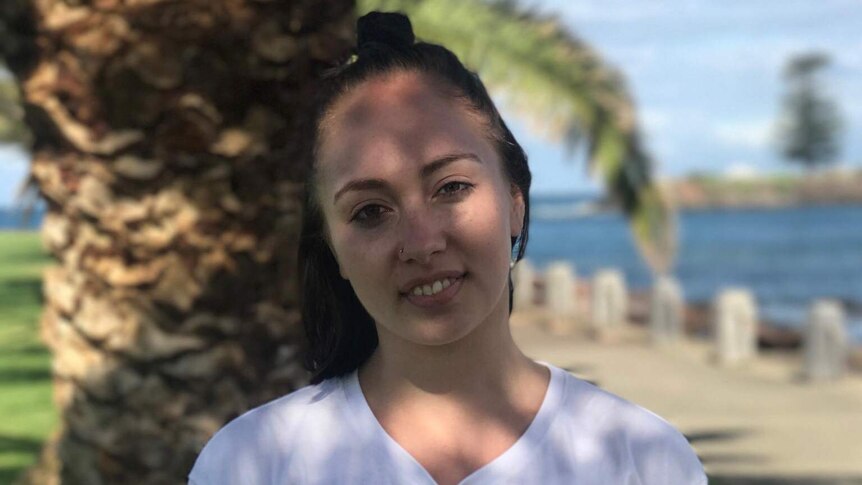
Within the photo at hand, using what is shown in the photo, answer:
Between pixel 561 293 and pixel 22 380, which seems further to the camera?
pixel 561 293

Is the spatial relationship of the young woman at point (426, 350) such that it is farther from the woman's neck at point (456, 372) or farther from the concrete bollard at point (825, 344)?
the concrete bollard at point (825, 344)

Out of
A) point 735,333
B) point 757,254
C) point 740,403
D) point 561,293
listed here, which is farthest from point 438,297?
point 757,254

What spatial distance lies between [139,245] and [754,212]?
182 m

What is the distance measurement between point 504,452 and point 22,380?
9892 mm

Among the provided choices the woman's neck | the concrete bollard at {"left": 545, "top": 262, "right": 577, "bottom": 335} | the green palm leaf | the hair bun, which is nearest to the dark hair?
the hair bun

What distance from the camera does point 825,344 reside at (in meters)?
12.4

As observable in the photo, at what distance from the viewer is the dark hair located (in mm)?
1910

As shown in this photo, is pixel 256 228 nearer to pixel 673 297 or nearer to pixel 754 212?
pixel 673 297

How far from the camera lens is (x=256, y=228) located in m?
3.47

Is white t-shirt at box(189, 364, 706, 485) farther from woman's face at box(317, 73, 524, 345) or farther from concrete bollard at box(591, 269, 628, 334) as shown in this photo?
concrete bollard at box(591, 269, 628, 334)

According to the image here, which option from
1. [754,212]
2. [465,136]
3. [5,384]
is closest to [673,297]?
[5,384]

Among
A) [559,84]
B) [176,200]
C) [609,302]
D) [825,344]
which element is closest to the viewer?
[176,200]

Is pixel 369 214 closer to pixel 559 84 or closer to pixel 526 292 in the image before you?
pixel 559 84

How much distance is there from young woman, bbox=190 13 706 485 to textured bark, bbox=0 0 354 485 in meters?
1.49
